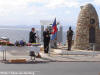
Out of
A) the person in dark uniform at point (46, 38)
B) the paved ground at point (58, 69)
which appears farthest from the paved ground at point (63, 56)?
the paved ground at point (58, 69)

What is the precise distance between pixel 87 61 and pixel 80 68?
115 inches

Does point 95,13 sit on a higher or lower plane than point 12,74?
higher

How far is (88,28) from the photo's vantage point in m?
25.4

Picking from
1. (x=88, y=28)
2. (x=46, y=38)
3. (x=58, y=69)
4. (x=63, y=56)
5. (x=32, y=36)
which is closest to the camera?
(x=58, y=69)

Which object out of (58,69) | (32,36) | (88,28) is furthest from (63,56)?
(88,28)

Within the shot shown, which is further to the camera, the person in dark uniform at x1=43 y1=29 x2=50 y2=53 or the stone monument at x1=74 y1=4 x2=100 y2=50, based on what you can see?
the stone monument at x1=74 y1=4 x2=100 y2=50

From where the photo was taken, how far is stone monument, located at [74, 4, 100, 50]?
25438 mm

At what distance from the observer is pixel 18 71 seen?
1388 cm

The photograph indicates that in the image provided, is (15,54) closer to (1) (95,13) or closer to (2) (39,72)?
(2) (39,72)

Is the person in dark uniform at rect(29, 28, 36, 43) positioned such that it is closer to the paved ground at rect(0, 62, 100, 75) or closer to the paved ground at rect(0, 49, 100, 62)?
the paved ground at rect(0, 49, 100, 62)

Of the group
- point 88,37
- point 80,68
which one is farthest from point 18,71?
point 88,37

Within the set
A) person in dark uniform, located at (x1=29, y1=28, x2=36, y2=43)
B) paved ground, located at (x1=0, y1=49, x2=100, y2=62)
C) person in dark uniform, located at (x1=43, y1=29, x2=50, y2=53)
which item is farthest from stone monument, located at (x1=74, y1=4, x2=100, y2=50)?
person in dark uniform, located at (x1=29, y1=28, x2=36, y2=43)

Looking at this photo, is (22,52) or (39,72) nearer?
(39,72)

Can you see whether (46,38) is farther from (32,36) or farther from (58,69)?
(58,69)
